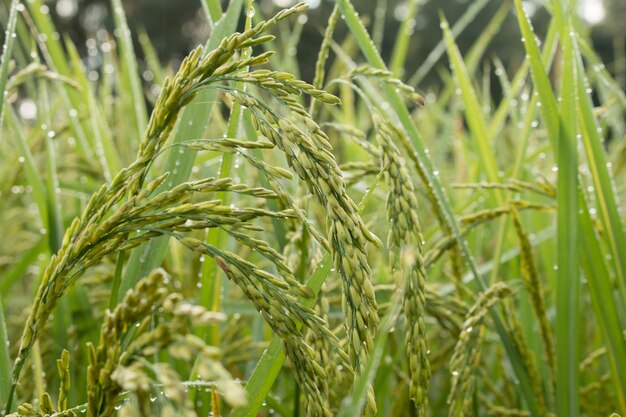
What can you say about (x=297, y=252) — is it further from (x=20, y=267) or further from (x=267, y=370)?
(x=20, y=267)

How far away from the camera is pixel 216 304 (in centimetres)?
119

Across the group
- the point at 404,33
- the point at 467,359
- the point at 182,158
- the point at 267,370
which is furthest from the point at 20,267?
the point at 404,33

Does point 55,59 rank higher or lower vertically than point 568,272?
higher

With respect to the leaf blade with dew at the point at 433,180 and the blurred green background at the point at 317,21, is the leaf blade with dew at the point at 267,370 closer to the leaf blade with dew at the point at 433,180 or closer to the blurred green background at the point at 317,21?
the leaf blade with dew at the point at 433,180

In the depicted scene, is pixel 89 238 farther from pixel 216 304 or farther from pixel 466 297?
pixel 466 297

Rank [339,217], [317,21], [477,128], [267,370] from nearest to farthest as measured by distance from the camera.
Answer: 1. [339,217]
2. [267,370]
3. [477,128]
4. [317,21]

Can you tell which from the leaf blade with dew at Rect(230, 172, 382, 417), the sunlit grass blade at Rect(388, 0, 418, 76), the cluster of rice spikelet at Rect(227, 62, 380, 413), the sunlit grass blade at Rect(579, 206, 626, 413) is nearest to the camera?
the cluster of rice spikelet at Rect(227, 62, 380, 413)

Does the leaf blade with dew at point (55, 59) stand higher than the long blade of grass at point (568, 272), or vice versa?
the leaf blade with dew at point (55, 59)

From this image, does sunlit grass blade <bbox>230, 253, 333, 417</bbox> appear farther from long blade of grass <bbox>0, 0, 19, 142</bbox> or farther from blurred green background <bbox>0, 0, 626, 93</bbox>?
blurred green background <bbox>0, 0, 626, 93</bbox>

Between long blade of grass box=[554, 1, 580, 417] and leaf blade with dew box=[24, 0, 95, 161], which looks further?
leaf blade with dew box=[24, 0, 95, 161]

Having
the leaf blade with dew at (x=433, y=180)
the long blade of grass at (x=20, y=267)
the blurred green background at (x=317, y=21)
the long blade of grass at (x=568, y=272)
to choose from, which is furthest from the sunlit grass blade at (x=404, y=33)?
the blurred green background at (x=317, y=21)

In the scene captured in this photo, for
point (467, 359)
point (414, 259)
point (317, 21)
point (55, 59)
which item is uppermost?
point (317, 21)

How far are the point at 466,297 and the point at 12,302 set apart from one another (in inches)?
45.7

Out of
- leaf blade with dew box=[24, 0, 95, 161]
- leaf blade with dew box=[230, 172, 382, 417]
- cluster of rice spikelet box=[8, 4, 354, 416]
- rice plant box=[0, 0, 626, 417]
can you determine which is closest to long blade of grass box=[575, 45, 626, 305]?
rice plant box=[0, 0, 626, 417]
